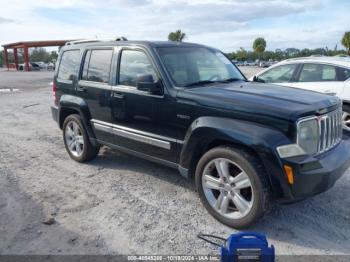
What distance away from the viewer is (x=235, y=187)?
3633mm

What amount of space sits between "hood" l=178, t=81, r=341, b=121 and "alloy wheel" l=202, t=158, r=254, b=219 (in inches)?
23.6

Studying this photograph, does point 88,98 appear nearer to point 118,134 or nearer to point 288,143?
point 118,134

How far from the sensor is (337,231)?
11.7 feet

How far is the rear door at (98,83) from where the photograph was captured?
4.99m

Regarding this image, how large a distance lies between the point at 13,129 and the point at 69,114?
120 inches

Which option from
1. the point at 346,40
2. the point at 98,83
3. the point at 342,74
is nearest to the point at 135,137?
the point at 98,83

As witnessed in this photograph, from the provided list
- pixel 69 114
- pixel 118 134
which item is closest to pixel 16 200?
pixel 118 134

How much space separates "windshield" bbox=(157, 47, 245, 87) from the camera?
14.3 feet

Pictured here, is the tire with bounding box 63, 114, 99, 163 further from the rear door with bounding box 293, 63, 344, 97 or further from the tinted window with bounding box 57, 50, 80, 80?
the rear door with bounding box 293, 63, 344, 97

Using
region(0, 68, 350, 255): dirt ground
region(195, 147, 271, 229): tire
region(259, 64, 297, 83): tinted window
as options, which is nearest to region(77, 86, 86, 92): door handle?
region(0, 68, 350, 255): dirt ground

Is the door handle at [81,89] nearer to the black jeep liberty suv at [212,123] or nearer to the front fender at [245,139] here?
the black jeep liberty suv at [212,123]

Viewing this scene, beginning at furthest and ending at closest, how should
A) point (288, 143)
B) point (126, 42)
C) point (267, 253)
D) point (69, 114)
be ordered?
point (69, 114) → point (126, 42) → point (288, 143) → point (267, 253)

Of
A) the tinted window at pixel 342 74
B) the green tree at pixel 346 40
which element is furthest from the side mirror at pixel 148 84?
the green tree at pixel 346 40

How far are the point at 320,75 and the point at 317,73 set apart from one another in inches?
2.9
